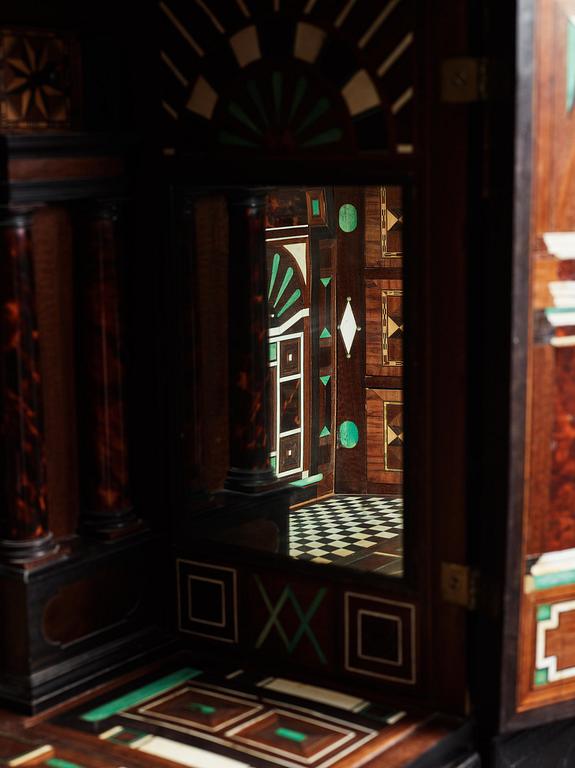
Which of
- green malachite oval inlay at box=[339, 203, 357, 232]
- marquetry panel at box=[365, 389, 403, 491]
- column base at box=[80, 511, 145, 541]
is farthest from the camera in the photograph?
marquetry panel at box=[365, 389, 403, 491]

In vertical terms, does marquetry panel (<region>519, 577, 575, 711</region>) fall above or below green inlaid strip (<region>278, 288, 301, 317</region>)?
below

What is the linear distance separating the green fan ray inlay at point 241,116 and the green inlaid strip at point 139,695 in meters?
1.69

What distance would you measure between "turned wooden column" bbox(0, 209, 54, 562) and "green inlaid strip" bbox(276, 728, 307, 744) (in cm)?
87

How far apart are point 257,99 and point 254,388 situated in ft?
3.35

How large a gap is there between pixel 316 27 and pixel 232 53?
0.30 metres

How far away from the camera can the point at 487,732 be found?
3.76 m

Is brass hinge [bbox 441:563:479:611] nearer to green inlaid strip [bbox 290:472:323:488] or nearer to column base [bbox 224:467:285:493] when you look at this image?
column base [bbox 224:467:285:493]

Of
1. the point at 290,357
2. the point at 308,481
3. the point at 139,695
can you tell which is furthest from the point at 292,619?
the point at 290,357

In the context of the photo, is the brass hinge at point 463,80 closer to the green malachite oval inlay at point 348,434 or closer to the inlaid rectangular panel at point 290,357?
the inlaid rectangular panel at point 290,357

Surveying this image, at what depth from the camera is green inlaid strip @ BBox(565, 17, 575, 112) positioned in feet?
11.3

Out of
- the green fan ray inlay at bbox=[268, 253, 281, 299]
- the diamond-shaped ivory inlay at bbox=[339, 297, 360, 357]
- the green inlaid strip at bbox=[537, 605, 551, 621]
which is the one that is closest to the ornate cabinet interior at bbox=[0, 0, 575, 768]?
the green inlaid strip at bbox=[537, 605, 551, 621]

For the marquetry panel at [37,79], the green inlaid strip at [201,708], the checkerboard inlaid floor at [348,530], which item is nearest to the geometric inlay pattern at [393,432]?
the checkerboard inlaid floor at [348,530]

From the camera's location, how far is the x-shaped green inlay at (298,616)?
4000mm

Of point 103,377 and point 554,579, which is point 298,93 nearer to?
point 103,377
